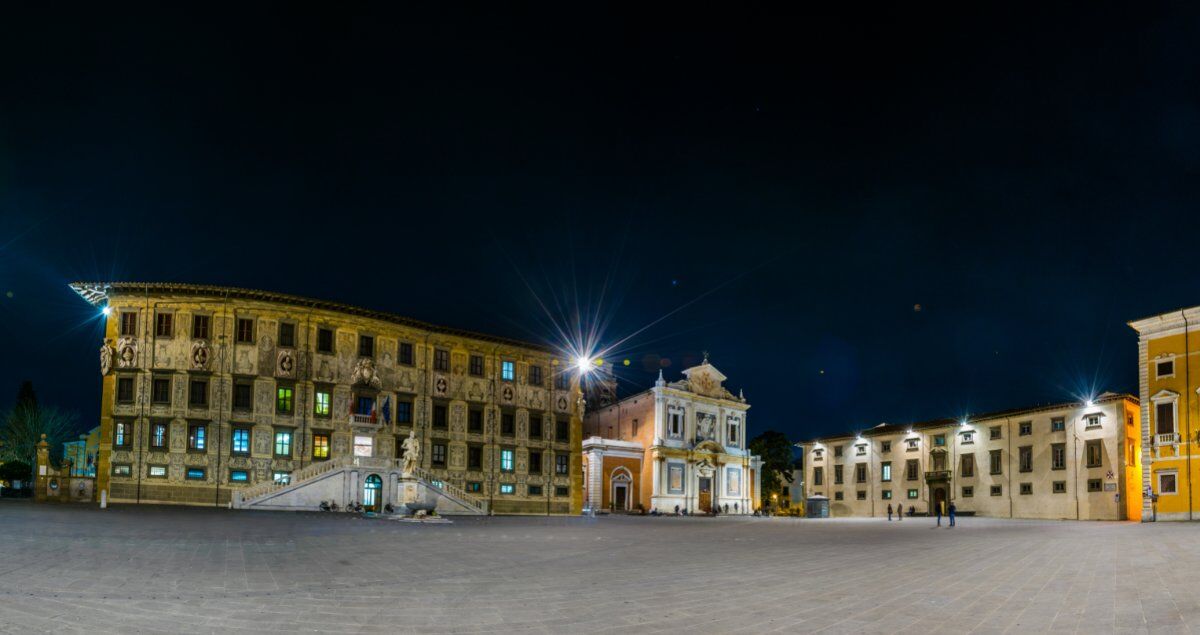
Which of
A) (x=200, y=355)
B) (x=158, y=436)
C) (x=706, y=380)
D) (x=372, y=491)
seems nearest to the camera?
(x=158, y=436)

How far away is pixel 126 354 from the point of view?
4200 cm

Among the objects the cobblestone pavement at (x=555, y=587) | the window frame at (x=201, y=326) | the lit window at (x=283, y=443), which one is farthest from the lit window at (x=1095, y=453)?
the window frame at (x=201, y=326)

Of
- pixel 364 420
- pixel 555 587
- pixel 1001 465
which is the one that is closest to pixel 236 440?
pixel 364 420

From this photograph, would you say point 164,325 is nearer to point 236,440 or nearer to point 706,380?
point 236,440

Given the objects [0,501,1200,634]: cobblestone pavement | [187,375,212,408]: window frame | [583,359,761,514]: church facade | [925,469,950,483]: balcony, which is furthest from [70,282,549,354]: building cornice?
[925,469,950,483]: balcony

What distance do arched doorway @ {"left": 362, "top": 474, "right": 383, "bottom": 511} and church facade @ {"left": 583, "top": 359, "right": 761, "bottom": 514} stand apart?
2569cm

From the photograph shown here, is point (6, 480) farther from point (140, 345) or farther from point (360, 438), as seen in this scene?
point (360, 438)

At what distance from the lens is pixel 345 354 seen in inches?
1875

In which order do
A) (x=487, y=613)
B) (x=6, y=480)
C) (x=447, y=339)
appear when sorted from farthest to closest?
(x=6, y=480)
(x=447, y=339)
(x=487, y=613)

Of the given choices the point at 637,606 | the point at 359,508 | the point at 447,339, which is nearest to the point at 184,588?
the point at 637,606

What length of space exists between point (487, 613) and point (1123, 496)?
60.1 m

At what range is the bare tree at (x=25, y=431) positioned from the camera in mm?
72500

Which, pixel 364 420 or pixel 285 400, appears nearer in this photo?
pixel 285 400

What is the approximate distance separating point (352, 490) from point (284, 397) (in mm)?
6687
